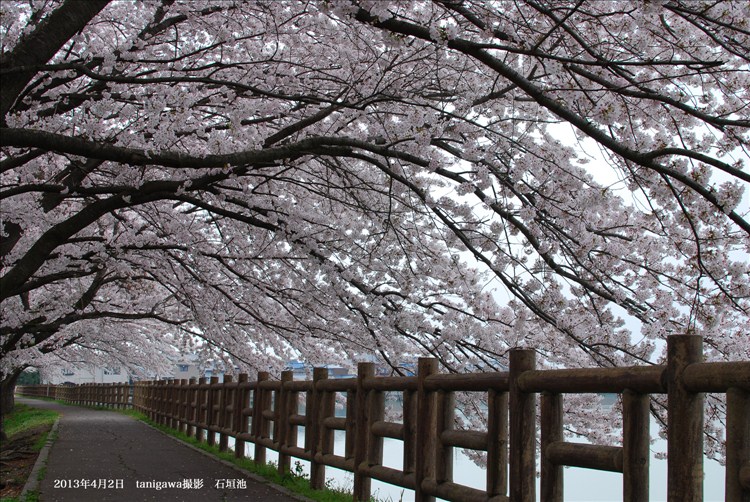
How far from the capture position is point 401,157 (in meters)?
5.64

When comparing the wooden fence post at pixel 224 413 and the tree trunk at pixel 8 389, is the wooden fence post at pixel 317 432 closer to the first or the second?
the wooden fence post at pixel 224 413

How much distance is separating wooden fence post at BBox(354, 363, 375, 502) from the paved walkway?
2.73 ft

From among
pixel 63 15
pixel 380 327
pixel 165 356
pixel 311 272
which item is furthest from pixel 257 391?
pixel 165 356

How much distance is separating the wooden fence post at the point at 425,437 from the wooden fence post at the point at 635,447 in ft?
7.17

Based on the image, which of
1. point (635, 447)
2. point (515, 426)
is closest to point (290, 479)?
point (515, 426)

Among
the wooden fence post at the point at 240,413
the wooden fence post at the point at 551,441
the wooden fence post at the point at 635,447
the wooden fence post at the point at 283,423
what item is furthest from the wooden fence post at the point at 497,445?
the wooden fence post at the point at 240,413

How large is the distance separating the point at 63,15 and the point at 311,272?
188 inches

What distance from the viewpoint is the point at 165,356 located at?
33.8 metres

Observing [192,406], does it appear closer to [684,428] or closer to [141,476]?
[141,476]

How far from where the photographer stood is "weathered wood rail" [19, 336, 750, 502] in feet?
11.0

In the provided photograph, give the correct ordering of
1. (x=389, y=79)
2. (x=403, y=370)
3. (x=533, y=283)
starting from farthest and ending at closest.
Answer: (x=403, y=370), (x=389, y=79), (x=533, y=283)

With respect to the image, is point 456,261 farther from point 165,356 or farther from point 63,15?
point 165,356

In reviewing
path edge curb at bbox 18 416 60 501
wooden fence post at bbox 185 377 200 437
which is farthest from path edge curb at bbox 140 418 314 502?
path edge curb at bbox 18 416 60 501

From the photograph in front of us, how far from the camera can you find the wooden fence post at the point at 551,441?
4.32m
